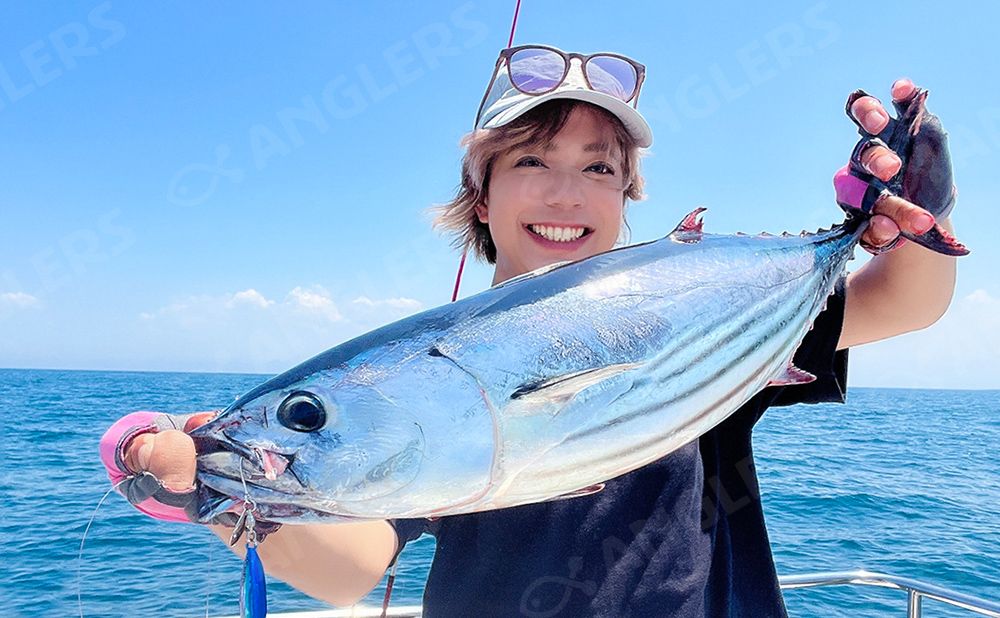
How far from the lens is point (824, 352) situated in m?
1.85

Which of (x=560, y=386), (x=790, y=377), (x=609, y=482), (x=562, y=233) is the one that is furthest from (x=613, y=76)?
(x=560, y=386)

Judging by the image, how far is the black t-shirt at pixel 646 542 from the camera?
1.65 meters

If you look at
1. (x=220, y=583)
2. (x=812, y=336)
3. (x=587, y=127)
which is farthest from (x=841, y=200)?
(x=220, y=583)

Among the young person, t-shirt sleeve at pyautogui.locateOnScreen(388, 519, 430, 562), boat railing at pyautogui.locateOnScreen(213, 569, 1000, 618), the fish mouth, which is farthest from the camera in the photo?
boat railing at pyautogui.locateOnScreen(213, 569, 1000, 618)

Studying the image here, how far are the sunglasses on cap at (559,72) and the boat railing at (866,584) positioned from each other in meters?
2.00

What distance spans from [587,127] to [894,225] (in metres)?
0.89

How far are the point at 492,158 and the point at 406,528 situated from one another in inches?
45.9

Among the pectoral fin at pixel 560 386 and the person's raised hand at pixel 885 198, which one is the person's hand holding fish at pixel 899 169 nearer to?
the person's raised hand at pixel 885 198

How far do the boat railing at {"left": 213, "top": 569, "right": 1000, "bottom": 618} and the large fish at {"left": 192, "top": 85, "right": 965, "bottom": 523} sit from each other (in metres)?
1.90

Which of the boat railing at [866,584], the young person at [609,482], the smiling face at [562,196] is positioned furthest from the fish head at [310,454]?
the boat railing at [866,584]

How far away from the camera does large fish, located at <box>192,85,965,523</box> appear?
38.4 inches

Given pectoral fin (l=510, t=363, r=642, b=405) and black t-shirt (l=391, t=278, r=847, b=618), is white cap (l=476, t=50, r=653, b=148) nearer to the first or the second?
black t-shirt (l=391, t=278, r=847, b=618)

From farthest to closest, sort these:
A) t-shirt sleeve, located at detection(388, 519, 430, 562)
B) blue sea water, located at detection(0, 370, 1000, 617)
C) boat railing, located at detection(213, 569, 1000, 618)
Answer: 1. blue sea water, located at detection(0, 370, 1000, 617)
2. boat railing, located at detection(213, 569, 1000, 618)
3. t-shirt sleeve, located at detection(388, 519, 430, 562)

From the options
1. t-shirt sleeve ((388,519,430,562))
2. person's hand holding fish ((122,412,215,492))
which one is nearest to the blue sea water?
t-shirt sleeve ((388,519,430,562))
